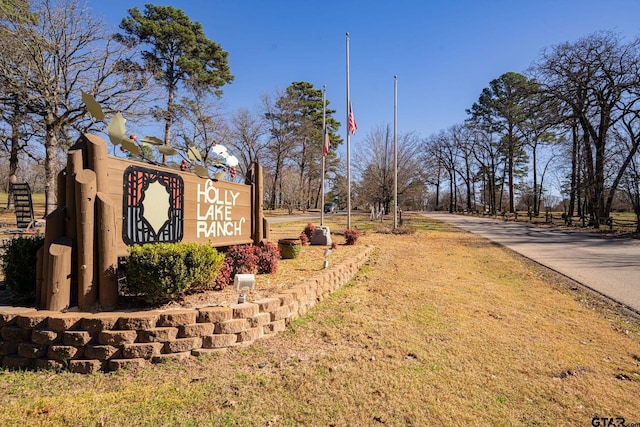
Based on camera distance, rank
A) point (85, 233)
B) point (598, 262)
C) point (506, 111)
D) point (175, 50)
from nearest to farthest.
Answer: point (85, 233)
point (598, 262)
point (175, 50)
point (506, 111)

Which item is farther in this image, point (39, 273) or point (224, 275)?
point (224, 275)

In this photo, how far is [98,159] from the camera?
10.6 feet

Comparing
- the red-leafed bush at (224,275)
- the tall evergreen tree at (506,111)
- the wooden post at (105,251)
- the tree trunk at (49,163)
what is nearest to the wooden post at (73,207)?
the wooden post at (105,251)

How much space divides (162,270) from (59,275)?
88 centimetres

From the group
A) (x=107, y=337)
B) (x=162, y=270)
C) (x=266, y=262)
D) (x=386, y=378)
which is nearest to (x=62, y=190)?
(x=162, y=270)

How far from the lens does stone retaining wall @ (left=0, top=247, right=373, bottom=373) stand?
2.77m

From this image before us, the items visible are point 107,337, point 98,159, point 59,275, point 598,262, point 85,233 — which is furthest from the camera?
point 598,262

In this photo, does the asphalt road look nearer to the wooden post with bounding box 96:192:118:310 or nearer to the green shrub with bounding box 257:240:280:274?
the green shrub with bounding box 257:240:280:274

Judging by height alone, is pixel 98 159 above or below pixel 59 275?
above

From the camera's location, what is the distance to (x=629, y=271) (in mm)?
7410

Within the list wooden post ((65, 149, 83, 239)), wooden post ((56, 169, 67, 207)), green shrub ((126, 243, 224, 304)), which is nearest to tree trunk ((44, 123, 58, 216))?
wooden post ((56, 169, 67, 207))

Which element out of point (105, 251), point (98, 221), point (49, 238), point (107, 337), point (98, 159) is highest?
point (98, 159)

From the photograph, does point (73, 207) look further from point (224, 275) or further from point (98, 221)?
point (224, 275)

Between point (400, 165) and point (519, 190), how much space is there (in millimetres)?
39121
